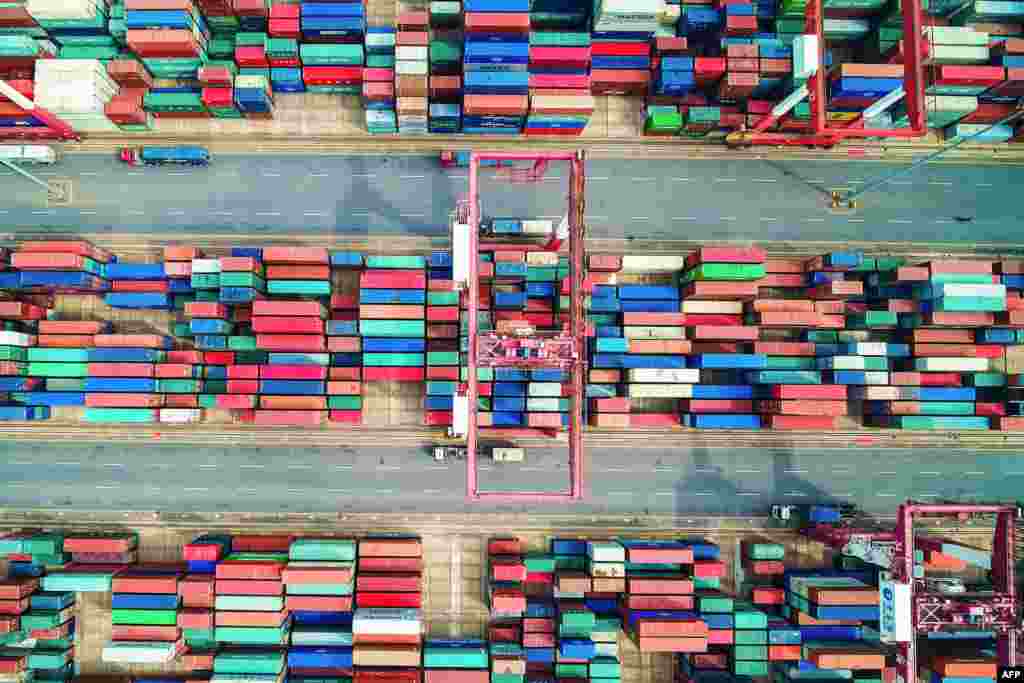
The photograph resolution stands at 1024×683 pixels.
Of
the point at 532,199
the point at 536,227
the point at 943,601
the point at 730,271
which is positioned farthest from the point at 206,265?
the point at 943,601

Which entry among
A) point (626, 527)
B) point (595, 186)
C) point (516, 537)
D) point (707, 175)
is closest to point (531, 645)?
point (516, 537)

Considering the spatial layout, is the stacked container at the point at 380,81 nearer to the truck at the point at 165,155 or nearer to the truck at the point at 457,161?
the truck at the point at 457,161

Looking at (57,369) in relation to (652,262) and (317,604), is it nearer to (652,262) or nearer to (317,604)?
(317,604)

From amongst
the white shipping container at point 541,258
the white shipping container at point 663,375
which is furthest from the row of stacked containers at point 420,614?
the white shipping container at point 541,258

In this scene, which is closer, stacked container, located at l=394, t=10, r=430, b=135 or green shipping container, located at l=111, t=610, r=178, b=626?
green shipping container, located at l=111, t=610, r=178, b=626

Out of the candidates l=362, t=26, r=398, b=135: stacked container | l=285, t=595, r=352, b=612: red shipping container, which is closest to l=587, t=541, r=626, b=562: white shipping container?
l=285, t=595, r=352, b=612: red shipping container

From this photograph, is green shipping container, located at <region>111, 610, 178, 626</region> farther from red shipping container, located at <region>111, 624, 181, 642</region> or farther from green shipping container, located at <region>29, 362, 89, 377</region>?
green shipping container, located at <region>29, 362, 89, 377</region>

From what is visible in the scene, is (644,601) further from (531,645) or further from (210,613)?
(210,613)
